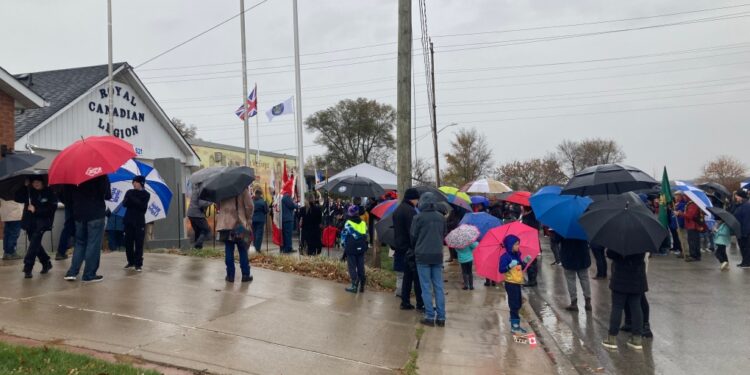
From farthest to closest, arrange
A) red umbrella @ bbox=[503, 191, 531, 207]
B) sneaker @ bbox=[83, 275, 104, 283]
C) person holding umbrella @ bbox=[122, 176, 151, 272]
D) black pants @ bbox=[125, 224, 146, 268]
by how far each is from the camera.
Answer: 1. red umbrella @ bbox=[503, 191, 531, 207]
2. black pants @ bbox=[125, 224, 146, 268]
3. person holding umbrella @ bbox=[122, 176, 151, 272]
4. sneaker @ bbox=[83, 275, 104, 283]

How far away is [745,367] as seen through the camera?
600 centimetres

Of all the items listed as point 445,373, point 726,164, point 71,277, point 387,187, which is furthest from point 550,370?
point 726,164

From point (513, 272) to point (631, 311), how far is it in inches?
59.7

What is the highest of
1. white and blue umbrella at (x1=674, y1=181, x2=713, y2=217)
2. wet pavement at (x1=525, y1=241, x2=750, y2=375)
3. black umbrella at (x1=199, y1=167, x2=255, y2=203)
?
black umbrella at (x1=199, y1=167, x2=255, y2=203)

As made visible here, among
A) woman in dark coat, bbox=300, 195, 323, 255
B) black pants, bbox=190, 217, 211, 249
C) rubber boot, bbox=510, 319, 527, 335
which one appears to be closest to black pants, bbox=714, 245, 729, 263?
rubber boot, bbox=510, 319, 527, 335

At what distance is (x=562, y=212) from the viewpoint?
27.6 ft

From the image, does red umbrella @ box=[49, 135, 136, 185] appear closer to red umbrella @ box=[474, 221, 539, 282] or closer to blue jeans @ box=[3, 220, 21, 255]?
blue jeans @ box=[3, 220, 21, 255]

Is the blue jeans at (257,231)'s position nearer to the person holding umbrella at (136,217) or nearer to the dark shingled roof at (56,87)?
the person holding umbrella at (136,217)

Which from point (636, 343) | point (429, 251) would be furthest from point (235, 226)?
point (636, 343)

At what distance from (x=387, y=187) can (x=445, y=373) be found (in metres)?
14.8

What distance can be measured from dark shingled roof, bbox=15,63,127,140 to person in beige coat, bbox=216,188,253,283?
11650mm

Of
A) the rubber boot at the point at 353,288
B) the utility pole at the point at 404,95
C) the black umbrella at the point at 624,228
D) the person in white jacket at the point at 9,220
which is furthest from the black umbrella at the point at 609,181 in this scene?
the person in white jacket at the point at 9,220

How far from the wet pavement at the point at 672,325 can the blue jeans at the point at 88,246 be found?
259 inches

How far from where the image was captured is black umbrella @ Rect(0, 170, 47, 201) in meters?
8.44
